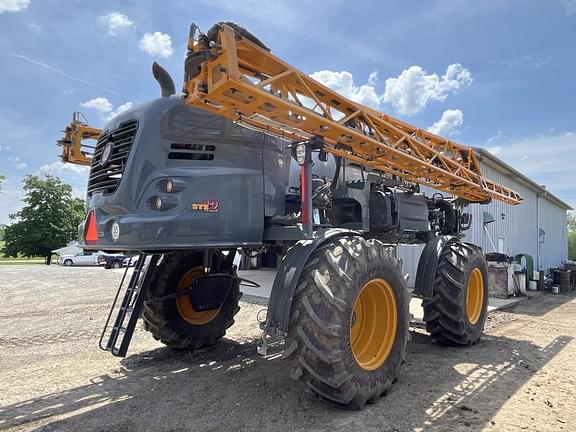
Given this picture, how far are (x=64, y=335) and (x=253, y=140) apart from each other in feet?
16.2

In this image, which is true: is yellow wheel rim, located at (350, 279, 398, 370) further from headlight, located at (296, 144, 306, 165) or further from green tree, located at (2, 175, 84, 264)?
green tree, located at (2, 175, 84, 264)

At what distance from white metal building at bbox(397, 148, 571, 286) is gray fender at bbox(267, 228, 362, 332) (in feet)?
33.3

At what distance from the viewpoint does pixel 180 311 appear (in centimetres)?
541

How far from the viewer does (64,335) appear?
6695 mm


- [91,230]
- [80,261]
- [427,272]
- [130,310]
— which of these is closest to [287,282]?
[130,310]

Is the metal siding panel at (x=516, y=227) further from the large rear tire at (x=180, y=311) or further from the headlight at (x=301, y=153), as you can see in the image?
the headlight at (x=301, y=153)

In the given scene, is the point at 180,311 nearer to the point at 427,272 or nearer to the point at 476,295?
the point at 427,272

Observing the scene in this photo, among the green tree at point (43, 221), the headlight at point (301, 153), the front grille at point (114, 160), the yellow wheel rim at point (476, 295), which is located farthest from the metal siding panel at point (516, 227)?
the green tree at point (43, 221)

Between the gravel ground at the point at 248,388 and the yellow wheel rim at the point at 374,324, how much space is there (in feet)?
1.43

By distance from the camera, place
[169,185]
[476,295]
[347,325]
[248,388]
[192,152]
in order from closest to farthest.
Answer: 1. [347,325]
2. [169,185]
3. [192,152]
4. [248,388]
5. [476,295]

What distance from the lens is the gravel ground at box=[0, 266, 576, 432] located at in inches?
131

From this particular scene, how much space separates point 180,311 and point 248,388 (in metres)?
1.71

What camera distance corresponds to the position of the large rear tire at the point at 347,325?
10.6 feet

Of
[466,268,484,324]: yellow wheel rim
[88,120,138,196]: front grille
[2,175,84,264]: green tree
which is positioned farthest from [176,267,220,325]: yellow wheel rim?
[2,175,84,264]: green tree
